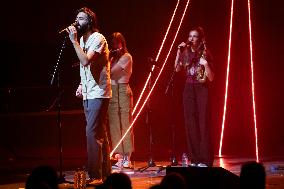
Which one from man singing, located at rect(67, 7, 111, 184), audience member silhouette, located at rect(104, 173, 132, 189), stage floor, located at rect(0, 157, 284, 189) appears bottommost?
Answer: stage floor, located at rect(0, 157, 284, 189)

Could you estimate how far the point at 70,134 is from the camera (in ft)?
37.0

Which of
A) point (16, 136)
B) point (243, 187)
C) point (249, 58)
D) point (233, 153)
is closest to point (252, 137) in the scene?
point (233, 153)

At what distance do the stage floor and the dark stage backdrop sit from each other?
1076 millimetres

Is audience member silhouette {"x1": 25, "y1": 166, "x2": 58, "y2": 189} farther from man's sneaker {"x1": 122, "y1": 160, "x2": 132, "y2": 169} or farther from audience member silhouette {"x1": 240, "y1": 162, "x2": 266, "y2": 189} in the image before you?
man's sneaker {"x1": 122, "y1": 160, "x2": 132, "y2": 169}

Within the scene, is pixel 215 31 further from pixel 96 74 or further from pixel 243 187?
pixel 243 187

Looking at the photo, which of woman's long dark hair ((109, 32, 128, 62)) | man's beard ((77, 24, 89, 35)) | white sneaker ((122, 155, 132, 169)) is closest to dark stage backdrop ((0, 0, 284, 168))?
white sneaker ((122, 155, 132, 169))

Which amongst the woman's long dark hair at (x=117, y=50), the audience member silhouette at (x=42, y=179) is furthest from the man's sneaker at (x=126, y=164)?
the audience member silhouette at (x=42, y=179)

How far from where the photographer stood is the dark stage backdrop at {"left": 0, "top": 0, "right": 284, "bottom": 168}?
10602mm

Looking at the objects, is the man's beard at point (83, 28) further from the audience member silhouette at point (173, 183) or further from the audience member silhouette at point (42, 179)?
the audience member silhouette at point (173, 183)

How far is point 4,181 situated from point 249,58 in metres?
4.50

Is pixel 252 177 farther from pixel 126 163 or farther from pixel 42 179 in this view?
pixel 126 163

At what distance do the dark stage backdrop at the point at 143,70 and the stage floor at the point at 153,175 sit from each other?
1076mm

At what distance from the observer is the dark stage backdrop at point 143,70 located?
10602 millimetres

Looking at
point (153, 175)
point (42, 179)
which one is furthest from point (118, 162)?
point (42, 179)
